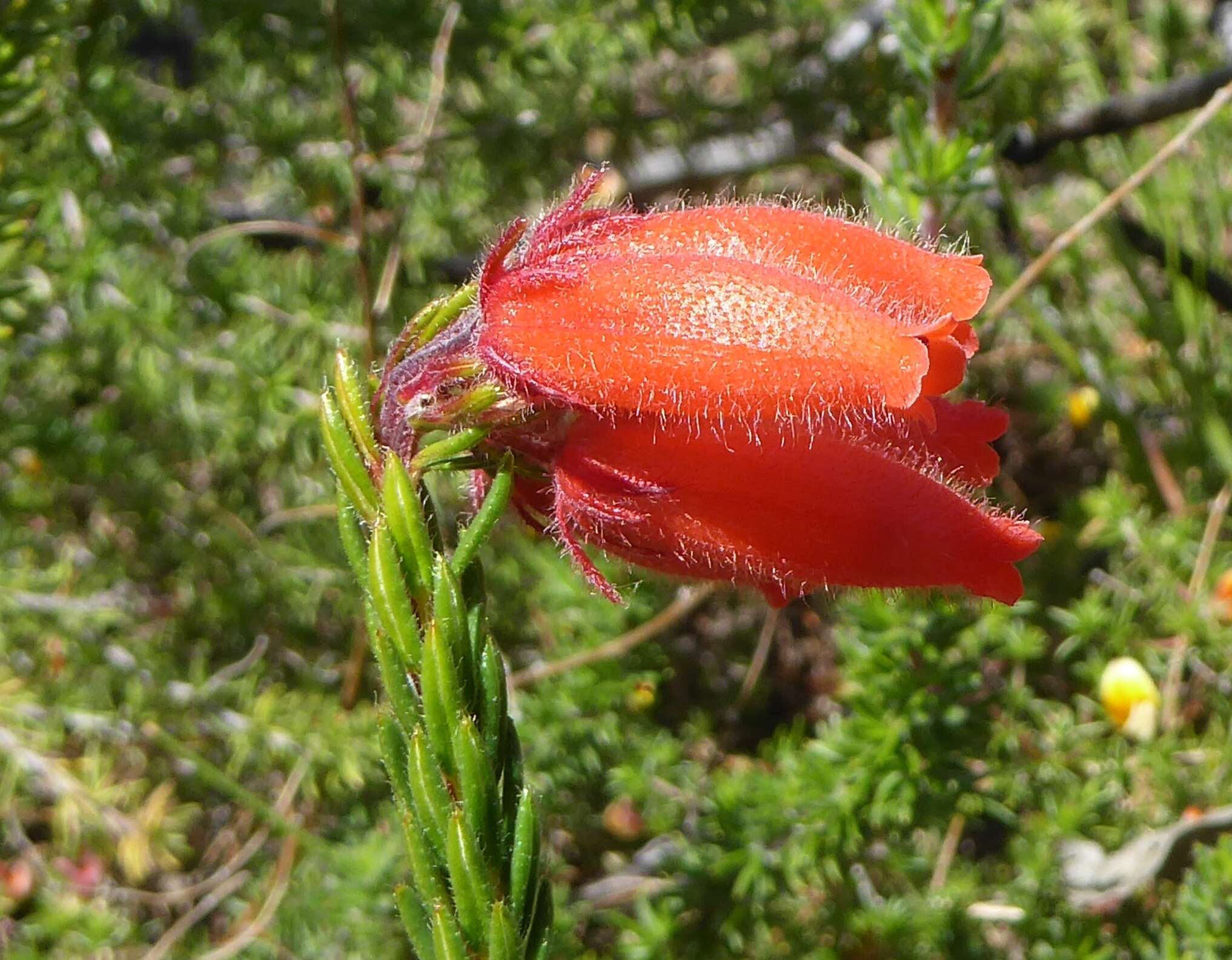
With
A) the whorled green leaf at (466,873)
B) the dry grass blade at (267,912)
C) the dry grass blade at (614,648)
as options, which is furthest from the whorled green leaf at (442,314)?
the dry grass blade at (267,912)

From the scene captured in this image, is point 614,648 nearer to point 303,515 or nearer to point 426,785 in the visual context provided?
point 303,515

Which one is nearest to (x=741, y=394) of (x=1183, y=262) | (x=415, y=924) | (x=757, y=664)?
(x=415, y=924)

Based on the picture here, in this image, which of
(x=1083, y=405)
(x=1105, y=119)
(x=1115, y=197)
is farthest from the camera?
(x=1083, y=405)

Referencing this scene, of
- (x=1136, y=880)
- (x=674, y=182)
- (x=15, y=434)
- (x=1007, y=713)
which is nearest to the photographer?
(x=1136, y=880)

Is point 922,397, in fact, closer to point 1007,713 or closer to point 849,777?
point 849,777

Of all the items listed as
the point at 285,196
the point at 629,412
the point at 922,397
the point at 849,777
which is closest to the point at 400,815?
the point at 629,412

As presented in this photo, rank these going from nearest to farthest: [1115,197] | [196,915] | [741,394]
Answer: [741,394]
[1115,197]
[196,915]

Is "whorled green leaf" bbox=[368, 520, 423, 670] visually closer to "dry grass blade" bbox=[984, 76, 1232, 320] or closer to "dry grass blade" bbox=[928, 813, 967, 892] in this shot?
"dry grass blade" bbox=[984, 76, 1232, 320]

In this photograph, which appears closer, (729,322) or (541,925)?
(729,322)
